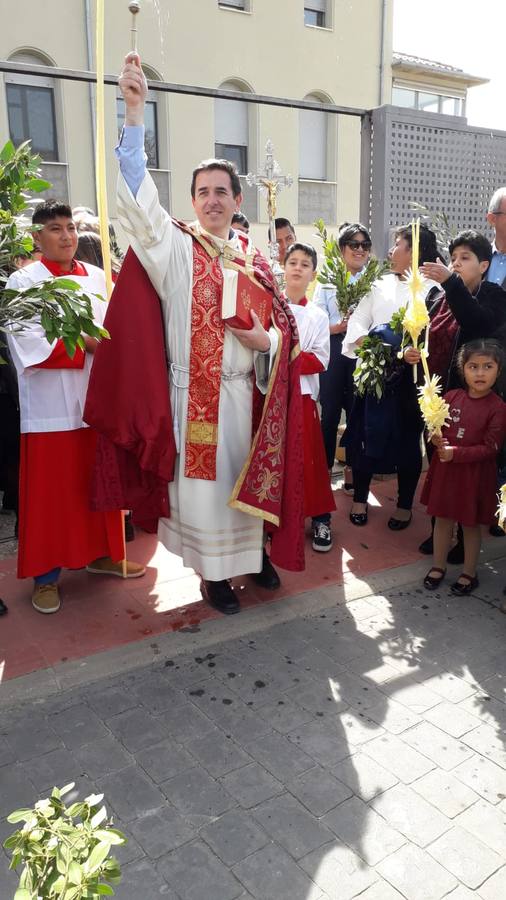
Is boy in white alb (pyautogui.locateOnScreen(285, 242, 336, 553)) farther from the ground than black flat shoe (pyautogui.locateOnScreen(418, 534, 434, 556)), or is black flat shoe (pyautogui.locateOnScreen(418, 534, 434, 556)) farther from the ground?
boy in white alb (pyautogui.locateOnScreen(285, 242, 336, 553))

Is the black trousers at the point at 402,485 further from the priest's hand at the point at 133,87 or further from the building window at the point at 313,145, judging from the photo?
the building window at the point at 313,145

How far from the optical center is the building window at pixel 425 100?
19.5 meters

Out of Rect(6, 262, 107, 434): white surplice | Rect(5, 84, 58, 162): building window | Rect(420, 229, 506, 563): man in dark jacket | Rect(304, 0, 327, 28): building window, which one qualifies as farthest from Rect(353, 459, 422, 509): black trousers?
Rect(304, 0, 327, 28): building window

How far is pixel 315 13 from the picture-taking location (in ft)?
55.8

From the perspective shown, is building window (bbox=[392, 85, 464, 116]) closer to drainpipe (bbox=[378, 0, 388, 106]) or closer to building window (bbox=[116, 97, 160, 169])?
drainpipe (bbox=[378, 0, 388, 106])

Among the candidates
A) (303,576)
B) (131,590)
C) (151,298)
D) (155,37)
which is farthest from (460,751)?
(155,37)

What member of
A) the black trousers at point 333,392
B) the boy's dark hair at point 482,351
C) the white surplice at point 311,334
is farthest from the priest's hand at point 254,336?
the black trousers at point 333,392

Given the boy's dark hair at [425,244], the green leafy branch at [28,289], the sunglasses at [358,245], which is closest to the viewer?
the green leafy branch at [28,289]

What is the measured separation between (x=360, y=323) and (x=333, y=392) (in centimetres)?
67

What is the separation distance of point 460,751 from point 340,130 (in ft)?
54.6

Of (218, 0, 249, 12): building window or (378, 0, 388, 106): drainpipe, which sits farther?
(378, 0, 388, 106): drainpipe

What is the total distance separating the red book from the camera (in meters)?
3.41

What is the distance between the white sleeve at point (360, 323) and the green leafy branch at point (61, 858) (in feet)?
13.0

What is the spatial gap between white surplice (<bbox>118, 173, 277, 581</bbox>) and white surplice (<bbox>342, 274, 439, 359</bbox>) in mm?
1445
